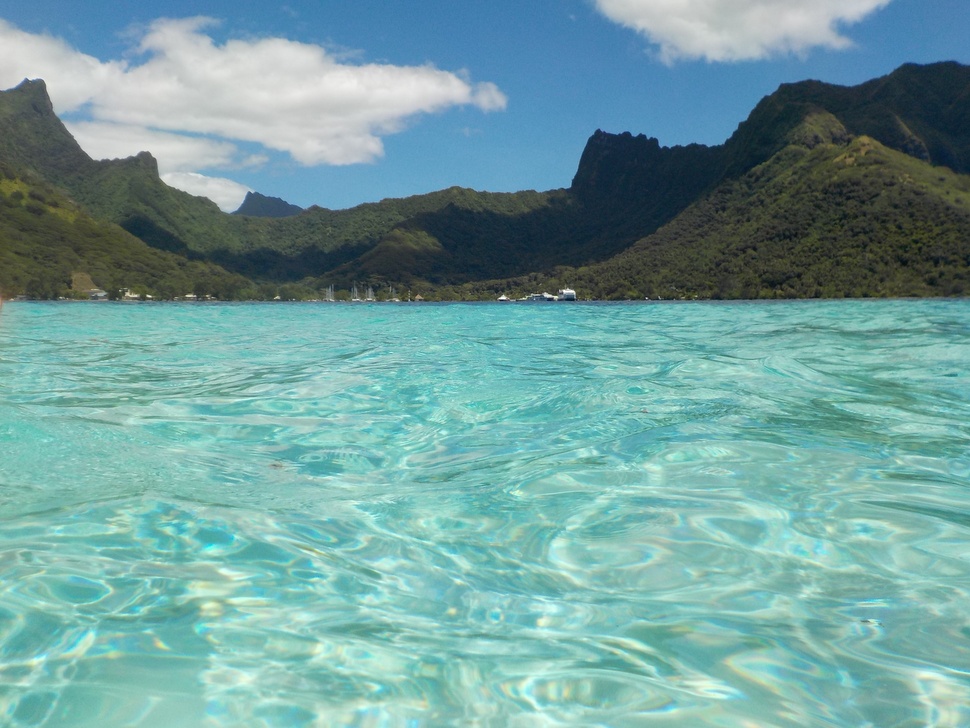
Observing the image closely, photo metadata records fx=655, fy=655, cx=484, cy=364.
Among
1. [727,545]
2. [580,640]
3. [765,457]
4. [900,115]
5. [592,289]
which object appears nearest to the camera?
[580,640]

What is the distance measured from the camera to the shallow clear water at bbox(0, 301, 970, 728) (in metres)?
1.80

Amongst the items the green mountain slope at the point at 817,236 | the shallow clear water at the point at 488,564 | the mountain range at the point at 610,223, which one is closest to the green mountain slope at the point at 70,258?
the mountain range at the point at 610,223

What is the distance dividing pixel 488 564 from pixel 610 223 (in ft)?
490

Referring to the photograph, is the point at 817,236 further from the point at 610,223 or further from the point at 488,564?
the point at 610,223

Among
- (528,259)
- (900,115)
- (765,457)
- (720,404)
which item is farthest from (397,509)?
(528,259)

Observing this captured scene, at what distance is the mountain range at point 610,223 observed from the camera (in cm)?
6100

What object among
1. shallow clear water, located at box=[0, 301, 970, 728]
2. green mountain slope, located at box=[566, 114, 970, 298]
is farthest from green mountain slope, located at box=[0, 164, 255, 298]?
shallow clear water, located at box=[0, 301, 970, 728]

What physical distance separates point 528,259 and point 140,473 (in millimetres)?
131180

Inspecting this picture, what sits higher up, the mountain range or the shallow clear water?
the mountain range

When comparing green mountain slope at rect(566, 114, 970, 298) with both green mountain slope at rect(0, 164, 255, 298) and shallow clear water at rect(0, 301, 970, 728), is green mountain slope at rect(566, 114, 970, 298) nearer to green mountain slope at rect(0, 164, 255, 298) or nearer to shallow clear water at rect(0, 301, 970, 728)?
green mountain slope at rect(0, 164, 255, 298)

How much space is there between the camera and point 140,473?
12.6 feet

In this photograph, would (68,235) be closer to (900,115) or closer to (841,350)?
(841,350)

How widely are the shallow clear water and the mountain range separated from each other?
187 feet

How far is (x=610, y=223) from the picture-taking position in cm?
14600
